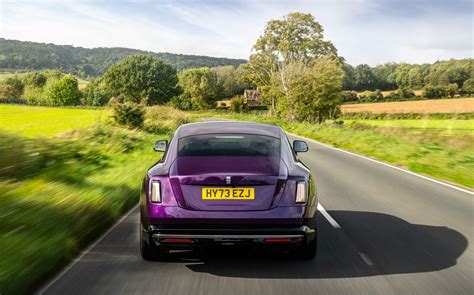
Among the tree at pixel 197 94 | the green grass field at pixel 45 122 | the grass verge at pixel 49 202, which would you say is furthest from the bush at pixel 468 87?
the grass verge at pixel 49 202

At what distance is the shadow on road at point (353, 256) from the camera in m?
4.84

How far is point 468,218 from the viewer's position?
771cm

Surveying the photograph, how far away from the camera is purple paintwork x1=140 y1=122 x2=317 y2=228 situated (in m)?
4.57

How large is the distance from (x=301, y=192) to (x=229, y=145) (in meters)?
1.01

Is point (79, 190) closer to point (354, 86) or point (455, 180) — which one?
point (455, 180)

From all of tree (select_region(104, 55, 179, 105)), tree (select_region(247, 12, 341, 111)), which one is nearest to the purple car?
tree (select_region(247, 12, 341, 111))

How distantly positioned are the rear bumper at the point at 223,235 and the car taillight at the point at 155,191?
279 millimetres

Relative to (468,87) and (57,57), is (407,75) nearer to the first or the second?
(468,87)

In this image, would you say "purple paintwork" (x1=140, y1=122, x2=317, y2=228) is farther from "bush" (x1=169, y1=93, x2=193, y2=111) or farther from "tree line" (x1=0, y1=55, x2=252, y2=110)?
"bush" (x1=169, y1=93, x2=193, y2=111)

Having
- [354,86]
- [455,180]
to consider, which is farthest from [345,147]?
[354,86]

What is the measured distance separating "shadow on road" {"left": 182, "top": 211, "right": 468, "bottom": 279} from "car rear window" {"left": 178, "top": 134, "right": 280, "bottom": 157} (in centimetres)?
98

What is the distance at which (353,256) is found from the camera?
5383 millimetres

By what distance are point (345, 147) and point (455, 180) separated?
10.8 m

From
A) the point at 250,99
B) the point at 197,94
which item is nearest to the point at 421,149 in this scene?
the point at 197,94
